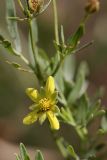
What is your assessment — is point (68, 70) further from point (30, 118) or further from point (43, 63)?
point (30, 118)

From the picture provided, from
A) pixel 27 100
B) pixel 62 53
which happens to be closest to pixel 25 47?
pixel 27 100

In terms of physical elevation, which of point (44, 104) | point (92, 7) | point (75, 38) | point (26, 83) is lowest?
point (26, 83)

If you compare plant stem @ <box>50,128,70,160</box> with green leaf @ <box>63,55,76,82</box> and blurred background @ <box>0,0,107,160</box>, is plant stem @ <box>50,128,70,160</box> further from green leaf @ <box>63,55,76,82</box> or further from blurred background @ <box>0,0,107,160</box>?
blurred background @ <box>0,0,107,160</box>

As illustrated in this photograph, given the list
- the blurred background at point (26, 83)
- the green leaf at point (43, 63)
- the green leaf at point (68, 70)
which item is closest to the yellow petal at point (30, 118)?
the green leaf at point (43, 63)

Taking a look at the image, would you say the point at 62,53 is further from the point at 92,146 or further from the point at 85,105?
the point at 92,146

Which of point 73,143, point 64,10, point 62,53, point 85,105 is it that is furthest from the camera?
point 64,10

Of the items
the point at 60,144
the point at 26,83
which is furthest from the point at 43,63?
the point at 26,83

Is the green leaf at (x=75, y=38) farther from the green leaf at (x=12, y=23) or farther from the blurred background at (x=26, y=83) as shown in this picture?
the blurred background at (x=26, y=83)

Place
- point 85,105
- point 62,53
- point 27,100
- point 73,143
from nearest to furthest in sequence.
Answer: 1. point 62,53
2. point 85,105
3. point 73,143
4. point 27,100
